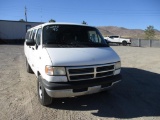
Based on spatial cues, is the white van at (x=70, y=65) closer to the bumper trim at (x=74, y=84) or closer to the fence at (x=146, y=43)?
the bumper trim at (x=74, y=84)

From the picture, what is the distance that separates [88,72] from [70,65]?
46 centimetres

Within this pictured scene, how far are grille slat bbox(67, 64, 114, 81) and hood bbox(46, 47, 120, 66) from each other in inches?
4.3

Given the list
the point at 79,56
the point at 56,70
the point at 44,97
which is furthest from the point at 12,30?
the point at 56,70

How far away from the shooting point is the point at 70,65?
4.54 m

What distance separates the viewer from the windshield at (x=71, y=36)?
18.2 ft

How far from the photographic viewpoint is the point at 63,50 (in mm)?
5059

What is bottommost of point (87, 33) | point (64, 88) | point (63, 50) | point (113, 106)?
point (113, 106)

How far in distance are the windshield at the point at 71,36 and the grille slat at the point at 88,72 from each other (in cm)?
97

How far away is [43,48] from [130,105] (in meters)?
2.59

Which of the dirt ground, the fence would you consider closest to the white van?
the dirt ground

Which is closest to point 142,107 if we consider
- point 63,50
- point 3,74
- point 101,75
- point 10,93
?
point 101,75

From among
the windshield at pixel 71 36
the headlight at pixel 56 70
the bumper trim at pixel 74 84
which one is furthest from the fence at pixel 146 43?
the headlight at pixel 56 70

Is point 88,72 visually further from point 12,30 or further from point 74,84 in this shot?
point 12,30

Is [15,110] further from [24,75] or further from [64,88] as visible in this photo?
[24,75]
